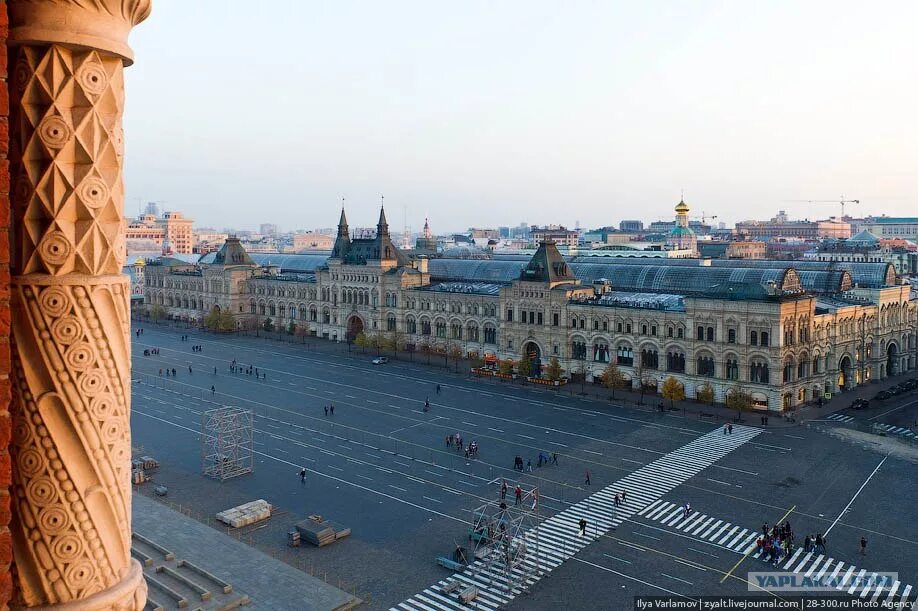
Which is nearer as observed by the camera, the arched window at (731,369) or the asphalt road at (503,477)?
the asphalt road at (503,477)

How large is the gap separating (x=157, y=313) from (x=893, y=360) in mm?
143596

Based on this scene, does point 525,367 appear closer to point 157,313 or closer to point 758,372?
point 758,372

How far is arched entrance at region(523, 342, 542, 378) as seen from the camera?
104m

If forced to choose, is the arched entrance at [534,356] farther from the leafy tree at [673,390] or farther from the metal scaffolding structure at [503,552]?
the metal scaffolding structure at [503,552]

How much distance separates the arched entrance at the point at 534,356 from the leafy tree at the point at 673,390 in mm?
21964

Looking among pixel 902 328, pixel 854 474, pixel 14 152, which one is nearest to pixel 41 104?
pixel 14 152

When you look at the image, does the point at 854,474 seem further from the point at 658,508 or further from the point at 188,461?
the point at 188,461

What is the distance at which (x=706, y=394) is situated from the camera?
8500 centimetres

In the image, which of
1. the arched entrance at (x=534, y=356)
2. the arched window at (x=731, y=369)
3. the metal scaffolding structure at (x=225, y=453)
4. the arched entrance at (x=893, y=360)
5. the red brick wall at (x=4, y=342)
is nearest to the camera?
the red brick wall at (x=4, y=342)

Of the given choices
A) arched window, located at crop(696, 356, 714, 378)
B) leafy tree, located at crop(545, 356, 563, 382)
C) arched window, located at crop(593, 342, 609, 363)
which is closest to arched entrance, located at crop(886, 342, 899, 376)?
arched window, located at crop(696, 356, 714, 378)

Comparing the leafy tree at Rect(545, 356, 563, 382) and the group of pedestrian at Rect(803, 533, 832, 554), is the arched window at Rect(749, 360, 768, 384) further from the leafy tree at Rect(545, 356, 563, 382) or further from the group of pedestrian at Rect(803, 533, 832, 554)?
the group of pedestrian at Rect(803, 533, 832, 554)

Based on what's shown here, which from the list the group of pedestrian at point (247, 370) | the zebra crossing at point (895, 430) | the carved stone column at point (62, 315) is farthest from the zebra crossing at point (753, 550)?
the group of pedestrian at point (247, 370)

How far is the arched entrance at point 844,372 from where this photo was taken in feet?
311

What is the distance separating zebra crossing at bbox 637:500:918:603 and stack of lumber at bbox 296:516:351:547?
68.4ft
